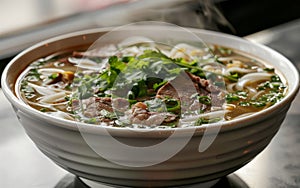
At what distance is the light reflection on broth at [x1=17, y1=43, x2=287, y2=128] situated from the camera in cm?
121

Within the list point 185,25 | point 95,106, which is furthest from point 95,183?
point 185,25

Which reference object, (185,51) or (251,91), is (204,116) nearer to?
(251,91)

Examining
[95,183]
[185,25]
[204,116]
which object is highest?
[204,116]

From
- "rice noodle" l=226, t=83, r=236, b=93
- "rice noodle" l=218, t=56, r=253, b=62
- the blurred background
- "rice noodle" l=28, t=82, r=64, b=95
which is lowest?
the blurred background

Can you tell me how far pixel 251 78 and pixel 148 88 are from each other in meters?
0.26

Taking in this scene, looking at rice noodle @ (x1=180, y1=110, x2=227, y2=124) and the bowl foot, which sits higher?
rice noodle @ (x1=180, y1=110, x2=227, y2=124)

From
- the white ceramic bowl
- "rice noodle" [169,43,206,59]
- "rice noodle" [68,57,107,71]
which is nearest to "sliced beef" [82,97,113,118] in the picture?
the white ceramic bowl

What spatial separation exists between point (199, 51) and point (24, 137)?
48 centimetres

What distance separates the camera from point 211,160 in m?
1.13

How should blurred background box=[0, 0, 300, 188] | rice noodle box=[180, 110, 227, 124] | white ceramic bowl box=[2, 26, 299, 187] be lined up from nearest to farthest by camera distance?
1. white ceramic bowl box=[2, 26, 299, 187]
2. rice noodle box=[180, 110, 227, 124]
3. blurred background box=[0, 0, 300, 188]

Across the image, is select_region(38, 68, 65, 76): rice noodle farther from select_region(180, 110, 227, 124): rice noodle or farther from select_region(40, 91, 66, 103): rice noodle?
select_region(180, 110, 227, 124): rice noodle

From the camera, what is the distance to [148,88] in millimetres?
1296

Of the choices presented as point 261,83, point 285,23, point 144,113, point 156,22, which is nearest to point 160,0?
point 156,22

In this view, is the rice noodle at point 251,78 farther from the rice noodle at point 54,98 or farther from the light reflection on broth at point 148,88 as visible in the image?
the rice noodle at point 54,98
